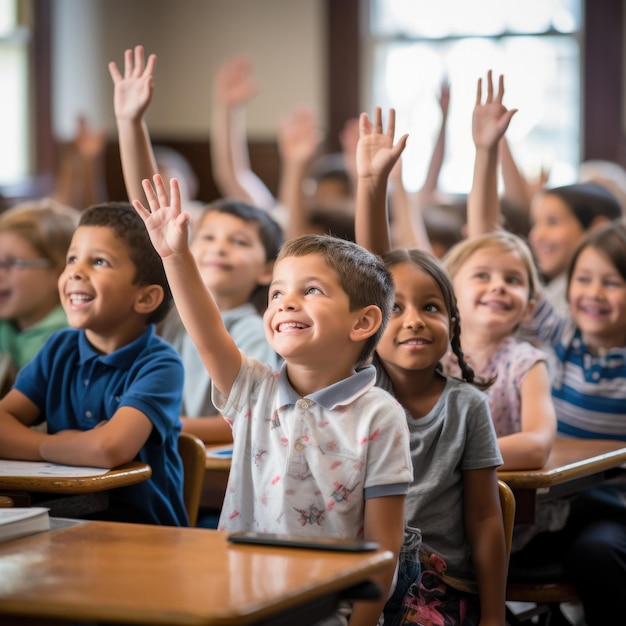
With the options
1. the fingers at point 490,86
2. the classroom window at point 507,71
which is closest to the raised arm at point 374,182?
the fingers at point 490,86

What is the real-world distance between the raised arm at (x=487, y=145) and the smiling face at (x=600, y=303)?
0.40 meters

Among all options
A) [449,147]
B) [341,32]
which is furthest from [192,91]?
[449,147]

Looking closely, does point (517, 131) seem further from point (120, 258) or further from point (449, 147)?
point (120, 258)

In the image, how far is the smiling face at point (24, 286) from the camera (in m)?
2.90

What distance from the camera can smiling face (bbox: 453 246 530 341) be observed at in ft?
8.51

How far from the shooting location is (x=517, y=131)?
7652 millimetres

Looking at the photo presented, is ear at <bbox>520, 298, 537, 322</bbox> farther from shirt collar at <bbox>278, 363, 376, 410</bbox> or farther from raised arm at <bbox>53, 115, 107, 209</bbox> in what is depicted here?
raised arm at <bbox>53, 115, 107, 209</bbox>

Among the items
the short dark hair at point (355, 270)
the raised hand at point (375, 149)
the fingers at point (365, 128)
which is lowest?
the short dark hair at point (355, 270)

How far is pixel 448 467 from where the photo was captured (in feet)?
6.32

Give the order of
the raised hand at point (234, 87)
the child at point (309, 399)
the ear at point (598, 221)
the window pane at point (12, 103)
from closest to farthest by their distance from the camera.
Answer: the child at point (309, 399) < the ear at point (598, 221) < the raised hand at point (234, 87) < the window pane at point (12, 103)

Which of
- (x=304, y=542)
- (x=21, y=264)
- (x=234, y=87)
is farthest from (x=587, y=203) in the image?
(x=304, y=542)

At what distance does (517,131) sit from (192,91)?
2604 mm

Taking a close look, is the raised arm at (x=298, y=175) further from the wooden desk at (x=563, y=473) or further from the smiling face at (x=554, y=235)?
the wooden desk at (x=563, y=473)

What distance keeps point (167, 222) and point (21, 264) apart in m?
1.32
